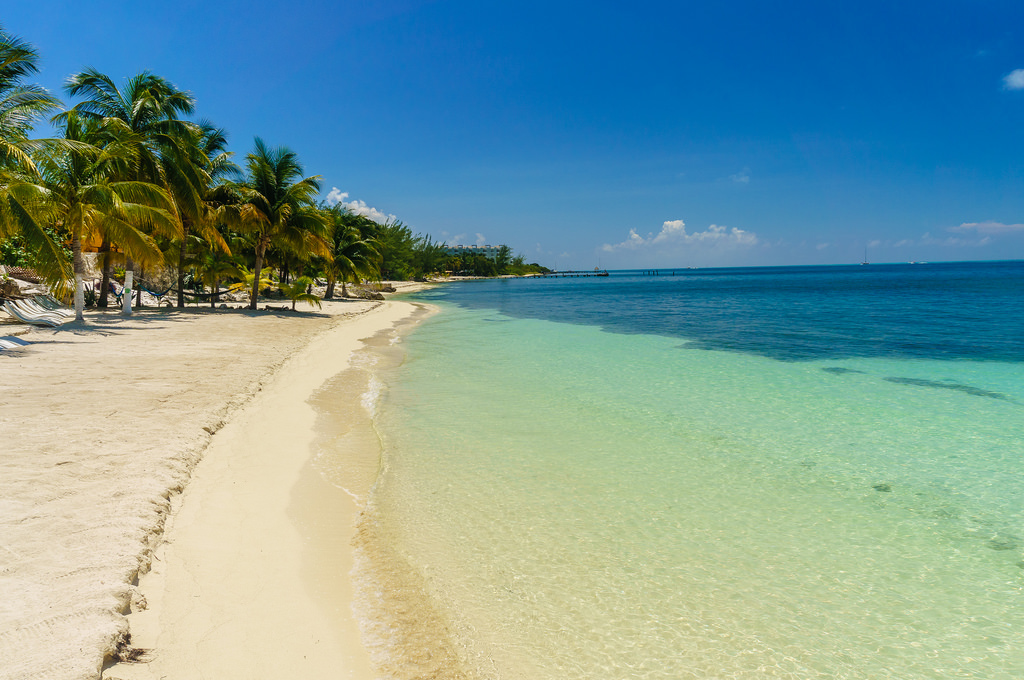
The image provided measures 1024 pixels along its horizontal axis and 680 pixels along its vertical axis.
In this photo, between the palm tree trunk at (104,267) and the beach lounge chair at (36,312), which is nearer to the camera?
the beach lounge chair at (36,312)

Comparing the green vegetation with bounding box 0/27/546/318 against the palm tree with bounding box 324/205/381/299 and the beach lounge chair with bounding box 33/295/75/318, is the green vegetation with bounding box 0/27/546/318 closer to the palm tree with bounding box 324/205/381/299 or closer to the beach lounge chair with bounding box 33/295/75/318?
the beach lounge chair with bounding box 33/295/75/318

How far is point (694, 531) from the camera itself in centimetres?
456

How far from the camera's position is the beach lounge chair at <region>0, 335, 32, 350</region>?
9.45 m

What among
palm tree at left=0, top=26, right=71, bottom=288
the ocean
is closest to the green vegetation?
palm tree at left=0, top=26, right=71, bottom=288

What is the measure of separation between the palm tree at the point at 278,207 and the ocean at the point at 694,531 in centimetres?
1416

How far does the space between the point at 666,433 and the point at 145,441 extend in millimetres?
6411

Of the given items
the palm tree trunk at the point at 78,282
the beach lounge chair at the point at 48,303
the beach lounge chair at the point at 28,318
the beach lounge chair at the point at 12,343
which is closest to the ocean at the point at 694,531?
the beach lounge chair at the point at 12,343

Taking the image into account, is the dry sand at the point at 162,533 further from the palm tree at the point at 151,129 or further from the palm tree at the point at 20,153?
the palm tree at the point at 151,129

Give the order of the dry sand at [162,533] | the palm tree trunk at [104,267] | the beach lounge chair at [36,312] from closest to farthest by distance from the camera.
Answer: the dry sand at [162,533], the beach lounge chair at [36,312], the palm tree trunk at [104,267]

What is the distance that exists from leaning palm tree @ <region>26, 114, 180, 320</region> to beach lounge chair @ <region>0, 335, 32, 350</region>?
3948 mm

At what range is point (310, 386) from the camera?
947 centimetres

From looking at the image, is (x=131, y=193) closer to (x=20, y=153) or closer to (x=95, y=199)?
(x=95, y=199)

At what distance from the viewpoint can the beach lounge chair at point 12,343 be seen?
9.45 metres

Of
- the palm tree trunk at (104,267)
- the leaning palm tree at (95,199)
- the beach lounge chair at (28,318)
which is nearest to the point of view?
the beach lounge chair at (28,318)
